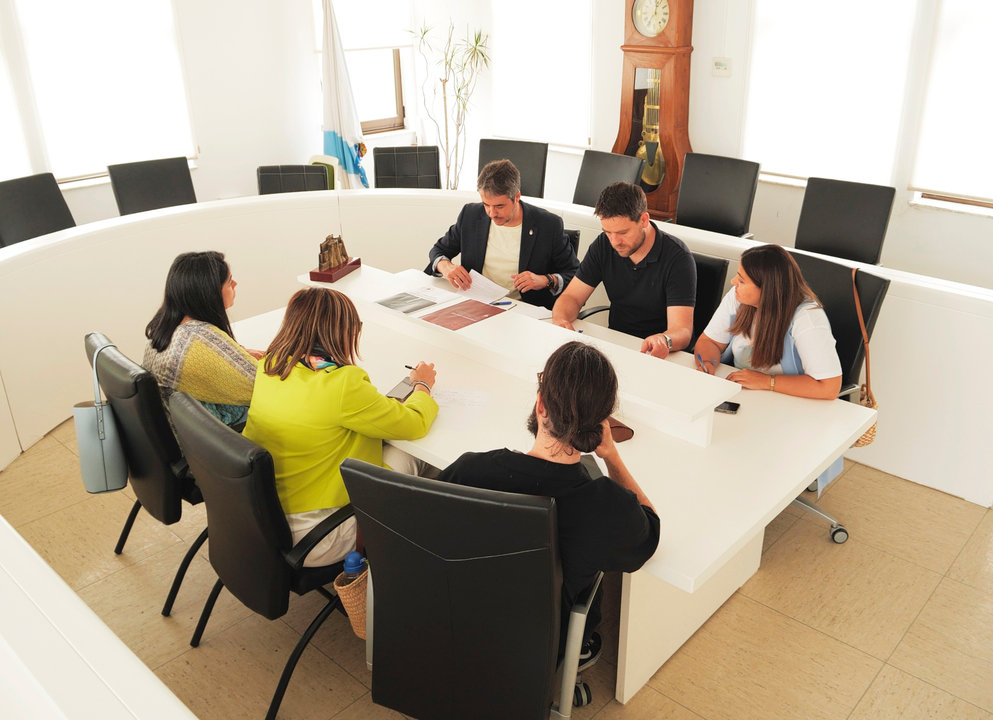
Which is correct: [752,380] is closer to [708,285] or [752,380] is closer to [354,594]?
[708,285]

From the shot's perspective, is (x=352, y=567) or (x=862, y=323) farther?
(x=862, y=323)

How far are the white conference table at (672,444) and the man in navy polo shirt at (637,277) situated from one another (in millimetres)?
237

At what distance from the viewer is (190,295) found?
8.94ft

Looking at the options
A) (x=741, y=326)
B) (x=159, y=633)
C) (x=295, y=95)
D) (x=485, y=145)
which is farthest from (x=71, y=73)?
(x=741, y=326)

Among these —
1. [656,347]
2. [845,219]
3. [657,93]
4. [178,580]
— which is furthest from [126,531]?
[657,93]

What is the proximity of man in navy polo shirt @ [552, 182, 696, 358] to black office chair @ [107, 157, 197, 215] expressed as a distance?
9.59 ft

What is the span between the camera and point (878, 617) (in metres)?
2.72

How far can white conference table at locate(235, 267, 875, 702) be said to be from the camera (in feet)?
6.84

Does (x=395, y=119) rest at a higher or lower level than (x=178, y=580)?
higher

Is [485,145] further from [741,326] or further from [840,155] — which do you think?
[741,326]

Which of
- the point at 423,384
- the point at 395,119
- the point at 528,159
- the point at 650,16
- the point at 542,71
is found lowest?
the point at 423,384

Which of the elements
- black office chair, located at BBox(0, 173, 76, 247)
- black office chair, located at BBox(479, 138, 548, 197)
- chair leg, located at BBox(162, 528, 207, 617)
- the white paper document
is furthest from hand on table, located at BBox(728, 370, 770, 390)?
black office chair, located at BBox(0, 173, 76, 247)

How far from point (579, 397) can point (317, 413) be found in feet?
2.73

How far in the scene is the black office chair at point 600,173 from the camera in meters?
4.64
